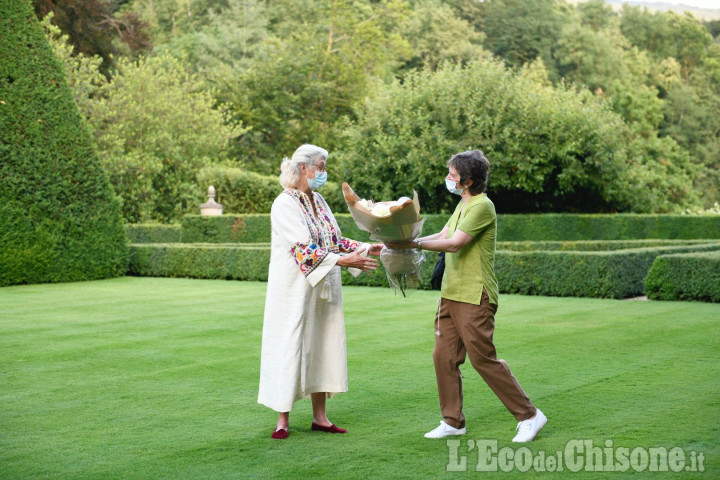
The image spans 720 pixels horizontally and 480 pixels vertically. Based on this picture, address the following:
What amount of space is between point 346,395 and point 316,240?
64.4 inches

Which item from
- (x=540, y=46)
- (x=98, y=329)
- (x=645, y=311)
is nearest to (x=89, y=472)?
(x=98, y=329)

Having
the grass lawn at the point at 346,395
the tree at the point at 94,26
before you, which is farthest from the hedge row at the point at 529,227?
the tree at the point at 94,26

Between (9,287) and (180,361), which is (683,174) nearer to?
(9,287)

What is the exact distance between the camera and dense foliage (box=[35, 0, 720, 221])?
21.7m

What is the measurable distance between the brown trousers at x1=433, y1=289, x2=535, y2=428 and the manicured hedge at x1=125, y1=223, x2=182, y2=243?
69.0ft

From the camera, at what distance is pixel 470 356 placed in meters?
4.54

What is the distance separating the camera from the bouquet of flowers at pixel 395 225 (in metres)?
4.41

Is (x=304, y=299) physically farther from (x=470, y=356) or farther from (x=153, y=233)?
(x=153, y=233)

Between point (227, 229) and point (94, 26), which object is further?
point (94, 26)

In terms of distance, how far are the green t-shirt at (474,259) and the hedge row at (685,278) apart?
790 centimetres

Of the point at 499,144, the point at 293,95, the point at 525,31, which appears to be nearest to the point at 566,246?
the point at 499,144

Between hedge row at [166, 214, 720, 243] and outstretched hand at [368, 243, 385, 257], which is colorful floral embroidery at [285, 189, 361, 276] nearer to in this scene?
outstretched hand at [368, 243, 385, 257]

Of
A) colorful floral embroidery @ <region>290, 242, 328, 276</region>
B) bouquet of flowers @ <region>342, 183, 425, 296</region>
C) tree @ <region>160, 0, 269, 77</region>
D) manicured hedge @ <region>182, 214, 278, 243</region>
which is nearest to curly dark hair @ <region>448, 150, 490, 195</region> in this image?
bouquet of flowers @ <region>342, 183, 425, 296</region>

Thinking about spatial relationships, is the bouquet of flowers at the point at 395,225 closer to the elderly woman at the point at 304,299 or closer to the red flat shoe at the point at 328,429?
the elderly woman at the point at 304,299
